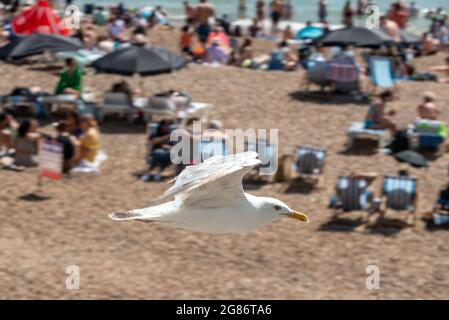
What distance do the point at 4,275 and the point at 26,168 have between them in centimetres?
406

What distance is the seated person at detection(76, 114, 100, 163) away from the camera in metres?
16.9

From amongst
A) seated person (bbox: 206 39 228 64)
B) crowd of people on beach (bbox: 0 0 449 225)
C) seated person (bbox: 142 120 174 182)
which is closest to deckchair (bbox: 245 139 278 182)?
crowd of people on beach (bbox: 0 0 449 225)

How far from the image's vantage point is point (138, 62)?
19.1 metres

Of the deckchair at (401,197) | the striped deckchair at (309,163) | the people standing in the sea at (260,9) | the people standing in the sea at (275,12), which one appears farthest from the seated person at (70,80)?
the people standing in the sea at (275,12)

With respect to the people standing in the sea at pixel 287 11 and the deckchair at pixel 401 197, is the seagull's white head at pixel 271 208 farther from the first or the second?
the people standing in the sea at pixel 287 11

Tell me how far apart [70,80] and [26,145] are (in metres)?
3.19

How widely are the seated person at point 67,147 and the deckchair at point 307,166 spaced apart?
10.8 ft

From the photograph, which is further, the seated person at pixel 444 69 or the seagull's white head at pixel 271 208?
the seated person at pixel 444 69

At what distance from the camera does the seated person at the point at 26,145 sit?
16875 millimetres

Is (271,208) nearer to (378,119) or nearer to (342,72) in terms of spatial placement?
(378,119)

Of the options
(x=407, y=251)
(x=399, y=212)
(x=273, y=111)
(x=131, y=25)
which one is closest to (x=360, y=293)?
(x=407, y=251)

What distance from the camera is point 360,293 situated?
42.6ft

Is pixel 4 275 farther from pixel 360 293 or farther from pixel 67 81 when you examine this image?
pixel 67 81

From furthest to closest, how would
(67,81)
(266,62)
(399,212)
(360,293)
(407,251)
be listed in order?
(266,62) < (67,81) < (399,212) < (407,251) < (360,293)
